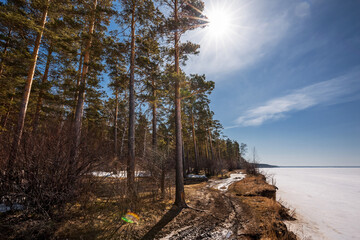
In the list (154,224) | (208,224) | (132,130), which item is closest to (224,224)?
(208,224)

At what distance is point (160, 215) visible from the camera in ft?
18.2

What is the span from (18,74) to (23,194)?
1523 cm

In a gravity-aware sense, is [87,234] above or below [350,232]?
above

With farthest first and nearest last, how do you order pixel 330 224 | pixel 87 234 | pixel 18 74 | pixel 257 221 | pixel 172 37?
pixel 18 74, pixel 172 37, pixel 330 224, pixel 257 221, pixel 87 234

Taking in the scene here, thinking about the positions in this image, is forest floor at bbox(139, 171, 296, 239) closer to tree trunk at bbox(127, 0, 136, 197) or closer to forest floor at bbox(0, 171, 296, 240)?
forest floor at bbox(0, 171, 296, 240)

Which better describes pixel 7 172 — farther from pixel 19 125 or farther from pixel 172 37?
pixel 172 37

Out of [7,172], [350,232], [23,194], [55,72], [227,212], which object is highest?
[55,72]

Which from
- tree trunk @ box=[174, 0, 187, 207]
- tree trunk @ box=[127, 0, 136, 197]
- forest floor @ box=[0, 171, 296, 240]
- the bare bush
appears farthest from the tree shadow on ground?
the bare bush

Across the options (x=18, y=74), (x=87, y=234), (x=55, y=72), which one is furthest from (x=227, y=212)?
(x=18, y=74)

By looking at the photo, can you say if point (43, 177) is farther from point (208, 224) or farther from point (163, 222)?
point (208, 224)

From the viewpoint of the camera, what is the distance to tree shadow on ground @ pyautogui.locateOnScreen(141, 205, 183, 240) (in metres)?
4.14

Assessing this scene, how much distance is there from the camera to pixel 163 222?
504 centimetres

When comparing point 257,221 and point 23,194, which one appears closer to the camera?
point 23,194

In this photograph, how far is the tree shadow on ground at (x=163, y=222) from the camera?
4137mm
